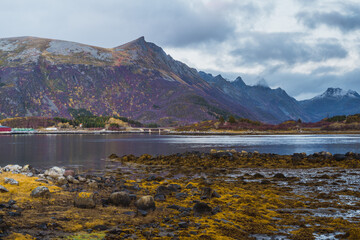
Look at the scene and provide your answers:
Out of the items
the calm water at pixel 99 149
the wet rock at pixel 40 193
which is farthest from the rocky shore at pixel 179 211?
the calm water at pixel 99 149

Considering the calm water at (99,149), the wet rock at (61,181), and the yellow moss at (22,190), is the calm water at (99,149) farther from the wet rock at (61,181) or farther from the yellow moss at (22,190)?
the yellow moss at (22,190)

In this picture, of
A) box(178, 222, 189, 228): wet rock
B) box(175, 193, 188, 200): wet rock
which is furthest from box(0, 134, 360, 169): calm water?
box(178, 222, 189, 228): wet rock

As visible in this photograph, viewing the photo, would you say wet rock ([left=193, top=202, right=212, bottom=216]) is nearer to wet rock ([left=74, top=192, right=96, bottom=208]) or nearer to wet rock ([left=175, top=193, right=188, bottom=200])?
wet rock ([left=175, top=193, right=188, bottom=200])

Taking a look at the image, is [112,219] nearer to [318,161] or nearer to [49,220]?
[49,220]

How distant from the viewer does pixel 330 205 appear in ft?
59.6

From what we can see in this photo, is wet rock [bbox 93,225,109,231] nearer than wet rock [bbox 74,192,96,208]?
Yes

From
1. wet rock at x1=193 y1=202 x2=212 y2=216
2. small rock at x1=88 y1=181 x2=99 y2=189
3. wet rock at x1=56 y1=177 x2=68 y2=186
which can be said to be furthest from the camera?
wet rock at x1=56 y1=177 x2=68 y2=186

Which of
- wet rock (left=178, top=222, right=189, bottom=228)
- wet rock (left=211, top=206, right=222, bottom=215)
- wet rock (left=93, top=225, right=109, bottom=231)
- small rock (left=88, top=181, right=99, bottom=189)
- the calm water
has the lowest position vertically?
the calm water

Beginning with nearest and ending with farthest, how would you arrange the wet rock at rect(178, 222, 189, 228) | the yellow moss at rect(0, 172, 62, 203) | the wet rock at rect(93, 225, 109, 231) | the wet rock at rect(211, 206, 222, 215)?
1. the wet rock at rect(93, 225, 109, 231)
2. the wet rock at rect(178, 222, 189, 228)
3. the wet rock at rect(211, 206, 222, 215)
4. the yellow moss at rect(0, 172, 62, 203)

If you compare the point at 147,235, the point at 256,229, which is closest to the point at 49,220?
the point at 147,235

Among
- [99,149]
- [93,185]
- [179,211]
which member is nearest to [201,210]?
[179,211]

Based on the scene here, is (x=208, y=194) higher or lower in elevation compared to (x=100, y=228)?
lower

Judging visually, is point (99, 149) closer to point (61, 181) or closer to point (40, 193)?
point (61, 181)

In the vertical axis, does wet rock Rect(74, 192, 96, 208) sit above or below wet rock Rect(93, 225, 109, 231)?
above
